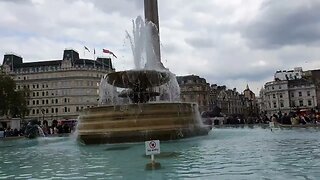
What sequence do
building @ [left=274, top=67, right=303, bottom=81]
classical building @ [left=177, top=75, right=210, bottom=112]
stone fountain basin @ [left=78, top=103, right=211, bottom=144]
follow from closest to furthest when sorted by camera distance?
stone fountain basin @ [left=78, top=103, right=211, bottom=144] → classical building @ [left=177, top=75, right=210, bottom=112] → building @ [left=274, top=67, right=303, bottom=81]

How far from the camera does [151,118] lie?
19969mm

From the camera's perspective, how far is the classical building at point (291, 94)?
131500 millimetres

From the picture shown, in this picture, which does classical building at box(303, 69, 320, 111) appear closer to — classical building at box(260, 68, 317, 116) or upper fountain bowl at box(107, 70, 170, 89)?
classical building at box(260, 68, 317, 116)

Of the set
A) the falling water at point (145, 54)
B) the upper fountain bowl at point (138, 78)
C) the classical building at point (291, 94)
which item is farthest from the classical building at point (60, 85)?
the upper fountain bowl at point (138, 78)

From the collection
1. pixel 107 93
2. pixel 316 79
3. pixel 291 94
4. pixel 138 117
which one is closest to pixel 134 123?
pixel 138 117

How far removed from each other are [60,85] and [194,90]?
41823 millimetres

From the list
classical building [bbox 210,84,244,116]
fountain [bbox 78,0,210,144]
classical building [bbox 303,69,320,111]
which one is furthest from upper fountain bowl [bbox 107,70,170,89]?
classical building [bbox 210,84,244,116]

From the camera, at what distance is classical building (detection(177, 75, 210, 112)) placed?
136 meters

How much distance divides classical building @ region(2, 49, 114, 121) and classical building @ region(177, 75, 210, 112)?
27.1 m

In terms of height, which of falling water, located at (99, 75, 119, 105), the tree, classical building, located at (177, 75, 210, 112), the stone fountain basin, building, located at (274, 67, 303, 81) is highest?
building, located at (274, 67, 303, 81)

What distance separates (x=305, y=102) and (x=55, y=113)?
2995 inches

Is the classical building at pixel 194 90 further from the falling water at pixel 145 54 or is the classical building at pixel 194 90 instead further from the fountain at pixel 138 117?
the fountain at pixel 138 117

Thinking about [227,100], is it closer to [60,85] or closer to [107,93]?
[60,85]

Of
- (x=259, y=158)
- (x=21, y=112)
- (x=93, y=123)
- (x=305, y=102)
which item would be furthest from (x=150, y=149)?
(x=305, y=102)
